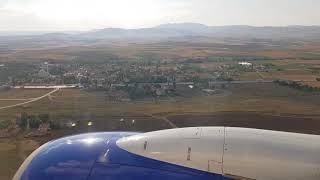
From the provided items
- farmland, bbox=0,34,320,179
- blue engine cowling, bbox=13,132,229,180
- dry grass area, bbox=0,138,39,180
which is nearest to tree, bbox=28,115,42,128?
farmland, bbox=0,34,320,179

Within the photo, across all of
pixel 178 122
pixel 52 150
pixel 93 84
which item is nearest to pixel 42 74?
pixel 93 84

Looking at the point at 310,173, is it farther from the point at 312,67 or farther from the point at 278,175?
the point at 312,67

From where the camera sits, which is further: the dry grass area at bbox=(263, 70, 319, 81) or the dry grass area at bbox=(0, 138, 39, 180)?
the dry grass area at bbox=(263, 70, 319, 81)

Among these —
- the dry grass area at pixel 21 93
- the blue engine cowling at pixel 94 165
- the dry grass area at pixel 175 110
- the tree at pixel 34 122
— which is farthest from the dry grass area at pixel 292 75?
the blue engine cowling at pixel 94 165

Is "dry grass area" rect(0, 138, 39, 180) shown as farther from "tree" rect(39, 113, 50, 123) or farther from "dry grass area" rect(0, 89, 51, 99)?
"dry grass area" rect(0, 89, 51, 99)

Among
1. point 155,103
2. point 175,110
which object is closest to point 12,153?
point 175,110

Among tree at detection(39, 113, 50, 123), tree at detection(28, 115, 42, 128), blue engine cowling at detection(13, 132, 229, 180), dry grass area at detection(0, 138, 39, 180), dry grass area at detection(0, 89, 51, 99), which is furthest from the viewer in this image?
dry grass area at detection(0, 89, 51, 99)

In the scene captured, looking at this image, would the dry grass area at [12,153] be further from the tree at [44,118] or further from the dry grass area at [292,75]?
the dry grass area at [292,75]

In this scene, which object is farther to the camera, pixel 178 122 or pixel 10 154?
pixel 178 122

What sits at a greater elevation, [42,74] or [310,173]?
[310,173]
